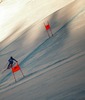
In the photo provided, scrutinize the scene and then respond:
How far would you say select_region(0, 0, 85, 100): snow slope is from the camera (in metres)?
10.6

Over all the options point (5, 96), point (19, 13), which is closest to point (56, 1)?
point (19, 13)

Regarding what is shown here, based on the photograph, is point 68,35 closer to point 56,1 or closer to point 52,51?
point 52,51

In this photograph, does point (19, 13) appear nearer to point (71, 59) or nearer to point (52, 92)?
point (71, 59)

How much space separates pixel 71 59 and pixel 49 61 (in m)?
1.72

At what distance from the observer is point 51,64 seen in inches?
555

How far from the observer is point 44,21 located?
26031mm

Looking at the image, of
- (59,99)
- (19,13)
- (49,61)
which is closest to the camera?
(59,99)

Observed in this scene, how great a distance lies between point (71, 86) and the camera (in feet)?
33.4

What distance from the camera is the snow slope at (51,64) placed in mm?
10586

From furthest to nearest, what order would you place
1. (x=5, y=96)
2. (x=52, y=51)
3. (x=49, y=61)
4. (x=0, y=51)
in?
(x=0, y=51) → (x=52, y=51) → (x=49, y=61) → (x=5, y=96)

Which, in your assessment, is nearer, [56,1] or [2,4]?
[56,1]

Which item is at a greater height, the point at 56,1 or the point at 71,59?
the point at 56,1

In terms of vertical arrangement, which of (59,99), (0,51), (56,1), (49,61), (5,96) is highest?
(56,1)

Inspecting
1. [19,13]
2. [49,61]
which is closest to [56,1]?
[19,13]
